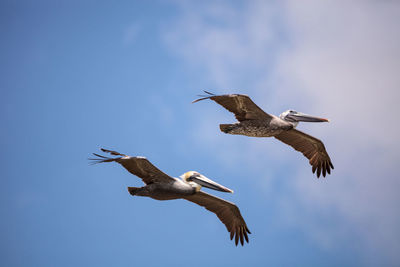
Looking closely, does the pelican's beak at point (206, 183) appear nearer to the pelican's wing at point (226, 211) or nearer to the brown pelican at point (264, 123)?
the pelican's wing at point (226, 211)

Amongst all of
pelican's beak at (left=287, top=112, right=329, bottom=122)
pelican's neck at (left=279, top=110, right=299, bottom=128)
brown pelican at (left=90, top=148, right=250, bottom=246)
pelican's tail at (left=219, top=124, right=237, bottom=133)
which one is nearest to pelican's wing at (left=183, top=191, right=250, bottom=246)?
brown pelican at (left=90, top=148, right=250, bottom=246)

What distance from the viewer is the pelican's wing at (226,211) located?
53.7ft

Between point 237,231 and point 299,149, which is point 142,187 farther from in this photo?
point 299,149

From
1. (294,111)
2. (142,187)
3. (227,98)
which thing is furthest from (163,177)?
(294,111)

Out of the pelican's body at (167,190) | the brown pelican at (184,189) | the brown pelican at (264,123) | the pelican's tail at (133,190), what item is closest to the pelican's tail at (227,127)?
the brown pelican at (264,123)

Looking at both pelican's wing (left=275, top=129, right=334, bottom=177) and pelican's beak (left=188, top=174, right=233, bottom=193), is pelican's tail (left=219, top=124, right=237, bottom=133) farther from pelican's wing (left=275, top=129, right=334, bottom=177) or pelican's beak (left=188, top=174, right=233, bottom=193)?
pelican's wing (left=275, top=129, right=334, bottom=177)

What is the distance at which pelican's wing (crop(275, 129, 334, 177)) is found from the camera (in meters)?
18.4

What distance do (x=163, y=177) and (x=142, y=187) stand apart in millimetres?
556

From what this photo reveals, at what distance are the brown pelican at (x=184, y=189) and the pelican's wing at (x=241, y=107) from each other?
191 centimetres

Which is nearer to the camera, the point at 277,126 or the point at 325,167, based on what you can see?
the point at 277,126

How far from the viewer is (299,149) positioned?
18.8 metres

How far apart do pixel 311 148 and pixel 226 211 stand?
3615mm

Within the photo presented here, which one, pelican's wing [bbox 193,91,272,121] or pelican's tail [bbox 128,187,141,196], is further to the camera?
pelican's wing [bbox 193,91,272,121]

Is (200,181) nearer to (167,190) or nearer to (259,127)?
(167,190)
